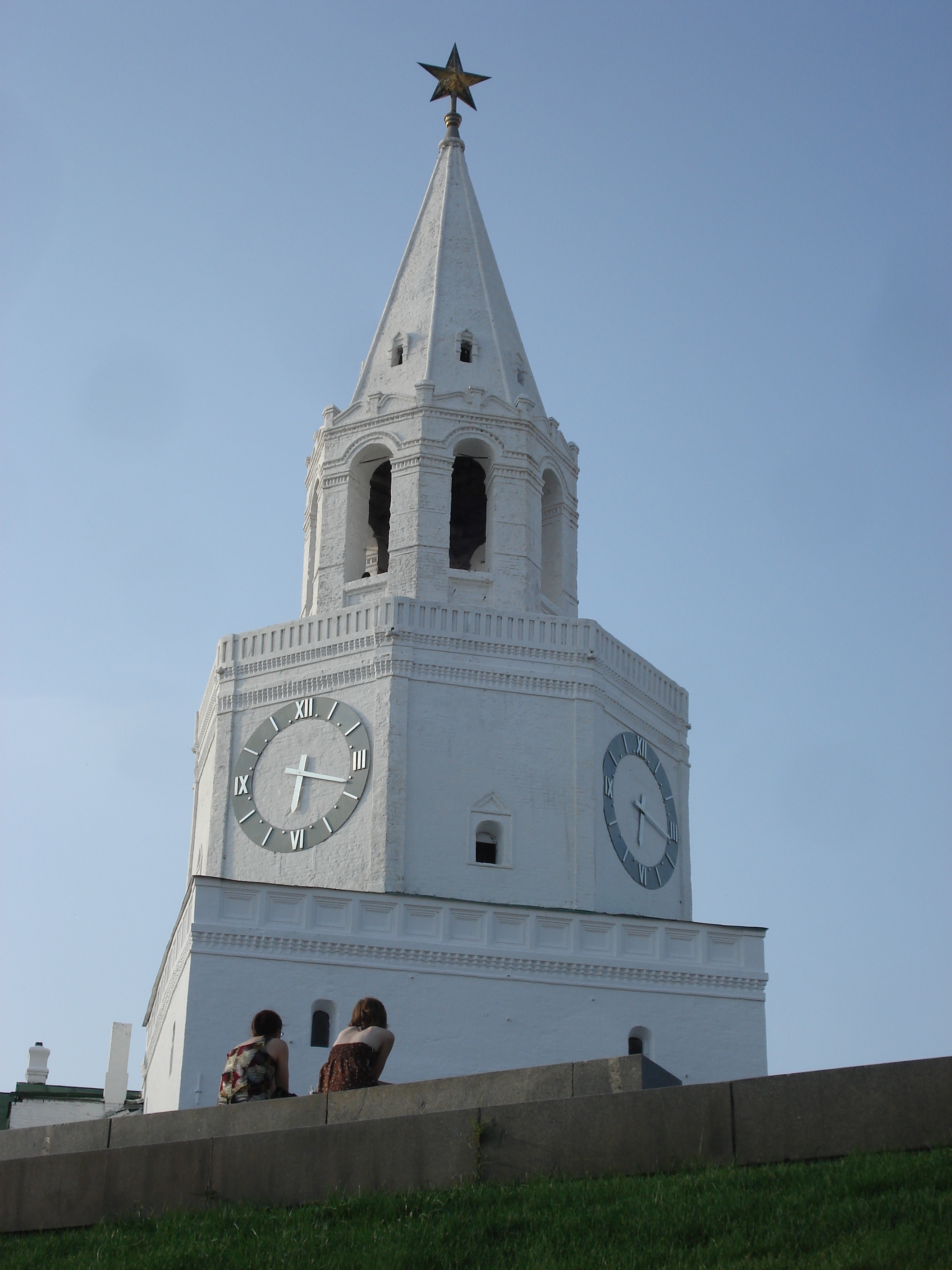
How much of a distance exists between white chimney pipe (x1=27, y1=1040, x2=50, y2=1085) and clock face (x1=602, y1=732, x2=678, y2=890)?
15.3m

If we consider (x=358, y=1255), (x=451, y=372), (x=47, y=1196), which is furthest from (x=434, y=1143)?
(x=451, y=372)

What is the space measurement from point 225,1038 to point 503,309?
17.8m

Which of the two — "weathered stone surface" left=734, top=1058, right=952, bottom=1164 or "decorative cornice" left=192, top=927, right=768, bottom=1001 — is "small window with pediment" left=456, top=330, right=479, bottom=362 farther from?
"weathered stone surface" left=734, top=1058, right=952, bottom=1164

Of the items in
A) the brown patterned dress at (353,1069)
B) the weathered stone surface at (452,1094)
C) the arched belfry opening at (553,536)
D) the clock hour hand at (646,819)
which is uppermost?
the arched belfry opening at (553,536)

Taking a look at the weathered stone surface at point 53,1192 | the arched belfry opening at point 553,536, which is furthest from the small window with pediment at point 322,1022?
the weathered stone surface at point 53,1192

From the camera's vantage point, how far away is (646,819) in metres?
35.4

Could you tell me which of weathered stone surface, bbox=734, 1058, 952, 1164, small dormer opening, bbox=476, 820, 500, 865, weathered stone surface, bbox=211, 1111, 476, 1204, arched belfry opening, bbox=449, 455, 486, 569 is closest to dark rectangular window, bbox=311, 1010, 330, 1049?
small dormer opening, bbox=476, 820, 500, 865

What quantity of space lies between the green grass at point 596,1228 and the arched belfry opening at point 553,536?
2308cm

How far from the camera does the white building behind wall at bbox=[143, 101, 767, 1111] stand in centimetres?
3127

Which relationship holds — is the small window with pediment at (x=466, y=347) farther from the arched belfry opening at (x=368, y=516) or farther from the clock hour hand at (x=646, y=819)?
the clock hour hand at (x=646, y=819)

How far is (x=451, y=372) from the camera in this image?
1537 inches

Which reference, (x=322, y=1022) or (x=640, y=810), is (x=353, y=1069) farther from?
(x=640, y=810)

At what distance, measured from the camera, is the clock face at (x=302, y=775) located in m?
33.6

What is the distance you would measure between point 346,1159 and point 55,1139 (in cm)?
460
